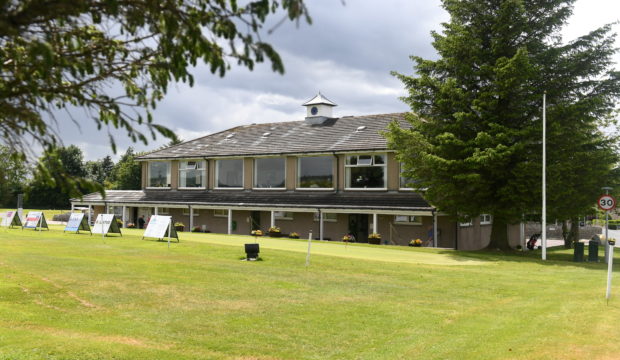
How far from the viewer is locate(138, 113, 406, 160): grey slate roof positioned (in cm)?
3994

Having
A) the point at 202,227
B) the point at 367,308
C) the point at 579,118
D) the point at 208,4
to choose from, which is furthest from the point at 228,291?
the point at 202,227

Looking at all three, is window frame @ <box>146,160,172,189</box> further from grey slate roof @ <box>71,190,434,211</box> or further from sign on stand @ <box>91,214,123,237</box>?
sign on stand @ <box>91,214,123,237</box>

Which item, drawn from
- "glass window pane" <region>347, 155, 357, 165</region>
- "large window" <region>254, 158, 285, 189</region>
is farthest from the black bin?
"large window" <region>254, 158, 285, 189</region>

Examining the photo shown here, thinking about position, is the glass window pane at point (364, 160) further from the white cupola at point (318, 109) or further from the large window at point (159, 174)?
the large window at point (159, 174)

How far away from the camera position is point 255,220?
4300 cm

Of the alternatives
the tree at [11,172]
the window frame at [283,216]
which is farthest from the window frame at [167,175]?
the tree at [11,172]

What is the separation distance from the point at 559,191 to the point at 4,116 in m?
26.9

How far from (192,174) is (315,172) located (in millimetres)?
12832

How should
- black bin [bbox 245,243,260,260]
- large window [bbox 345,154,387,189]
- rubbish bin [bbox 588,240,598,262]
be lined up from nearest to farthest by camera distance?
1. black bin [bbox 245,243,260,260]
2. rubbish bin [bbox 588,240,598,262]
3. large window [bbox 345,154,387,189]

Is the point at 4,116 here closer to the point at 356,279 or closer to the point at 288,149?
the point at 356,279

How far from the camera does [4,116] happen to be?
242 inches

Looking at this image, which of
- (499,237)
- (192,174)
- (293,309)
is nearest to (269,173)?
(192,174)

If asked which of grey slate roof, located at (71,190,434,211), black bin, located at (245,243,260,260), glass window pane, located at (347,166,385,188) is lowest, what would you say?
black bin, located at (245,243,260,260)

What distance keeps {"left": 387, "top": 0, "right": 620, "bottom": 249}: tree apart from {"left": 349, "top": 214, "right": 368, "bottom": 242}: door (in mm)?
8096
